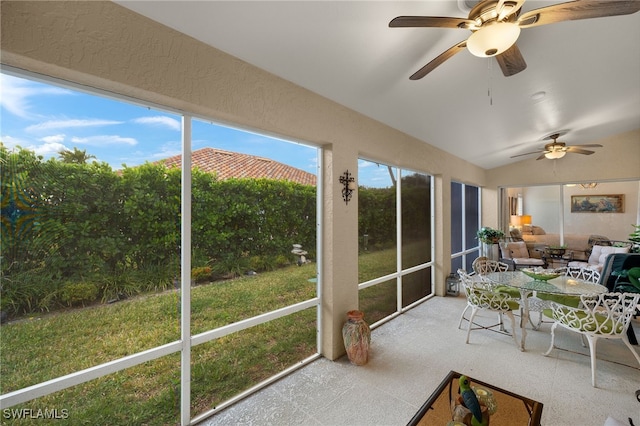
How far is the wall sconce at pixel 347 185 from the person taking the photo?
2.83m

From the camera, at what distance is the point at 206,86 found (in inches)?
72.2

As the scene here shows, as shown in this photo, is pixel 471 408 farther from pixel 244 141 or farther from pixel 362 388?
pixel 244 141

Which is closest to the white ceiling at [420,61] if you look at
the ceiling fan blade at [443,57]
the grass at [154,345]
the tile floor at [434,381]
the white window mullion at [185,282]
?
the ceiling fan blade at [443,57]

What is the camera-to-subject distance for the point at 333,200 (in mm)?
2721

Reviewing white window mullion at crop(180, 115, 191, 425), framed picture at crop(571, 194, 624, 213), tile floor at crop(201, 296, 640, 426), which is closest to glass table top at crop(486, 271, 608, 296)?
tile floor at crop(201, 296, 640, 426)

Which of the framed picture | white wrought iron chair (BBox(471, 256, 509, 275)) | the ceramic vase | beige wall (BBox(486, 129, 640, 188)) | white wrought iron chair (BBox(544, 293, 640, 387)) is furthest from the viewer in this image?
the framed picture

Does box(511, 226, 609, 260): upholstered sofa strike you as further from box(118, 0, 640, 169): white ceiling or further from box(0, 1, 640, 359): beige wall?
box(0, 1, 640, 359): beige wall

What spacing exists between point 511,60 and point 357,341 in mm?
2636

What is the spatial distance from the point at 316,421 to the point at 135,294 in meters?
1.56

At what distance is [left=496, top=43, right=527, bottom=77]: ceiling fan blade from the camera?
173 cm

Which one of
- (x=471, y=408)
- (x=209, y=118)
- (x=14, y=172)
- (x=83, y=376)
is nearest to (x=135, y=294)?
(x=83, y=376)

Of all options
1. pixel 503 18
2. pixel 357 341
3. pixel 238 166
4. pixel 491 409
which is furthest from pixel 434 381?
pixel 503 18

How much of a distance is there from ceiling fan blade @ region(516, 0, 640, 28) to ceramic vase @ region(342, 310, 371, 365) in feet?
8.57

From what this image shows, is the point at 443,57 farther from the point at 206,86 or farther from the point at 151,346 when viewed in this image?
the point at 151,346
